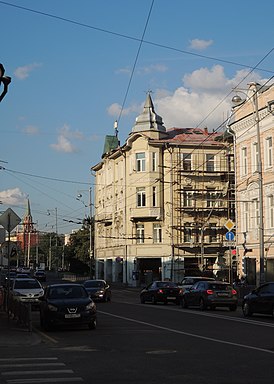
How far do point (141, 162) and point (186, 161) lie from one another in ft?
15.7

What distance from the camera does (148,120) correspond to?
7069 centimetres

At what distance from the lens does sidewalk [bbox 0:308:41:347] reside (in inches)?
664

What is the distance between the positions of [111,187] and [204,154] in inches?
526

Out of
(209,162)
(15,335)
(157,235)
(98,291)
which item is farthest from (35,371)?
(209,162)

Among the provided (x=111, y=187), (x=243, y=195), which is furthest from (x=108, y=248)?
(x=243, y=195)

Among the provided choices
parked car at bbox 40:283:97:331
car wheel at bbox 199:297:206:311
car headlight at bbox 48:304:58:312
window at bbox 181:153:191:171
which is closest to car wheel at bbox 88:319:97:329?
parked car at bbox 40:283:97:331

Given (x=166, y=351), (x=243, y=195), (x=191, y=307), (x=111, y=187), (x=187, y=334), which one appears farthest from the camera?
(x=111, y=187)

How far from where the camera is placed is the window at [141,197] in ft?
228

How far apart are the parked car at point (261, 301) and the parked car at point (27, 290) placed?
1031cm

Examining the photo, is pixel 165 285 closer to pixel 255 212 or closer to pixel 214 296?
pixel 214 296

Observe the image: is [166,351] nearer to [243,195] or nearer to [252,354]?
[252,354]

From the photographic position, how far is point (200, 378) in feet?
35.5

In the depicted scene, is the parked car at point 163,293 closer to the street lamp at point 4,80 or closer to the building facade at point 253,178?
the building facade at point 253,178

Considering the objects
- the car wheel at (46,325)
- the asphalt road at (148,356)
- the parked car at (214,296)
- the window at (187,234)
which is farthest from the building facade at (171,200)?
the asphalt road at (148,356)
